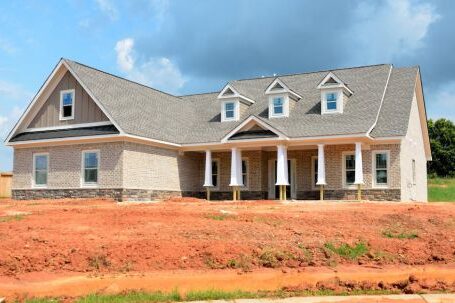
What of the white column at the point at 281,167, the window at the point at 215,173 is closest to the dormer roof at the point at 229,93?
the window at the point at 215,173

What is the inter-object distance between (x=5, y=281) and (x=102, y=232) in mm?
2661

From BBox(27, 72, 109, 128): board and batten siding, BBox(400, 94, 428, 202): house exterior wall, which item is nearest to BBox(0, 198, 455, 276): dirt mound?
BBox(400, 94, 428, 202): house exterior wall

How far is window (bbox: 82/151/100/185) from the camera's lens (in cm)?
2614

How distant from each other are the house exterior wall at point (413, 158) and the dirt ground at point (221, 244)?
12646 mm

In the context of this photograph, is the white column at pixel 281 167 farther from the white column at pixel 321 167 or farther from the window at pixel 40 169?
the window at pixel 40 169

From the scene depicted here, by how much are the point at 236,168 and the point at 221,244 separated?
54.2 feet

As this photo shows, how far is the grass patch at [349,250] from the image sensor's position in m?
11.0

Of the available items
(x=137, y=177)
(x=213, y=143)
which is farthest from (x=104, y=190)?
(x=213, y=143)

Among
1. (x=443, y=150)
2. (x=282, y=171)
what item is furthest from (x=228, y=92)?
(x=443, y=150)

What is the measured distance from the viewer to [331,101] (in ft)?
92.1

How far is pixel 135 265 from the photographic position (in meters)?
10.4

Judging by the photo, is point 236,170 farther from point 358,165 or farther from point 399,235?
point 399,235

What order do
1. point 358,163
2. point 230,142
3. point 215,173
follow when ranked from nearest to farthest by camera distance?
point 358,163 → point 230,142 → point 215,173

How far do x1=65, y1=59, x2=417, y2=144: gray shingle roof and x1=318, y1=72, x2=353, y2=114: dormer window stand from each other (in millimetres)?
400
